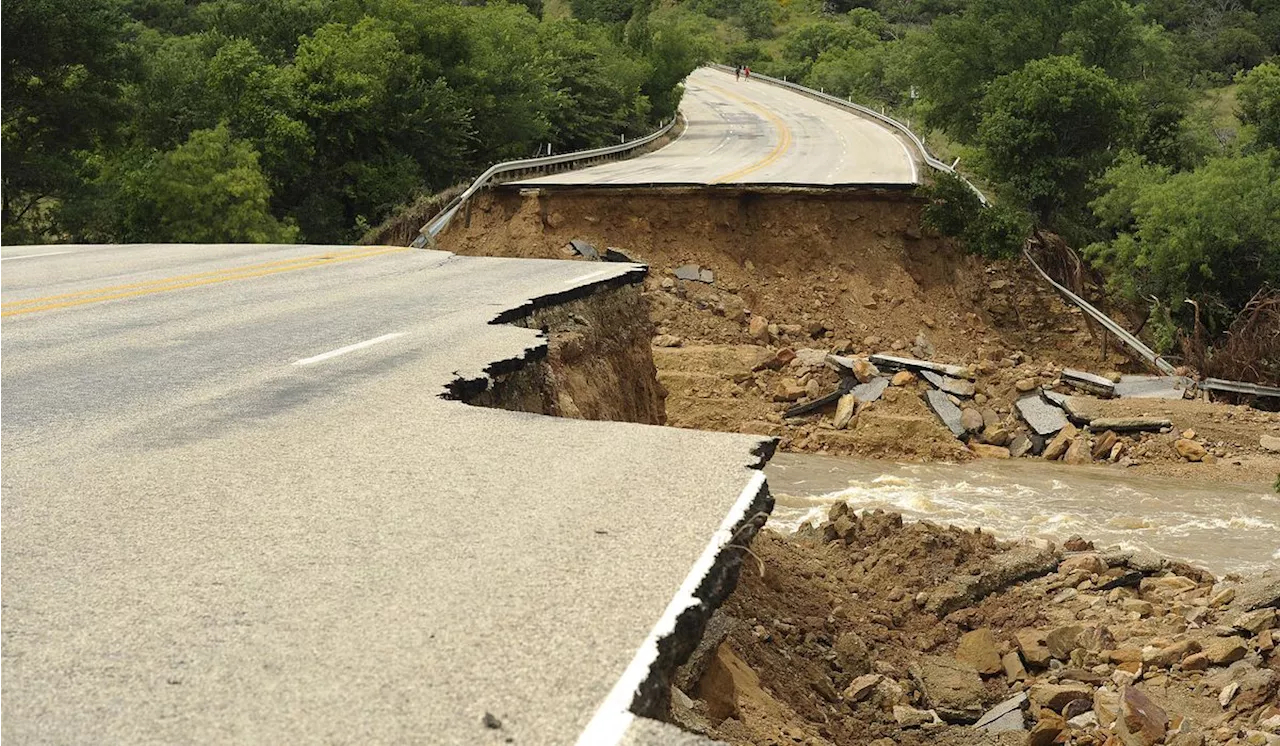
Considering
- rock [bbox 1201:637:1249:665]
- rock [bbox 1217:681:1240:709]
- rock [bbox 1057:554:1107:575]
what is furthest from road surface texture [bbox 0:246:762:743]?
rock [bbox 1057:554:1107:575]

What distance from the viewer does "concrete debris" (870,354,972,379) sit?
2580 centimetres

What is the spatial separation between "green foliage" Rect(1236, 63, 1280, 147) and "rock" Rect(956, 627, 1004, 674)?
28184mm

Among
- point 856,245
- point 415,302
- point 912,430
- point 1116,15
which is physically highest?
point 1116,15

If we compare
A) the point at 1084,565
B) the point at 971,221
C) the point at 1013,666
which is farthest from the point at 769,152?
the point at 1013,666

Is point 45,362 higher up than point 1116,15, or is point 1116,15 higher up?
point 1116,15

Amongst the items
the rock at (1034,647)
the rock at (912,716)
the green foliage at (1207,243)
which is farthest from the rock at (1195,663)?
the green foliage at (1207,243)

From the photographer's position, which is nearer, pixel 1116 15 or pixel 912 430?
pixel 912 430

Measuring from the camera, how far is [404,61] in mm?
34969

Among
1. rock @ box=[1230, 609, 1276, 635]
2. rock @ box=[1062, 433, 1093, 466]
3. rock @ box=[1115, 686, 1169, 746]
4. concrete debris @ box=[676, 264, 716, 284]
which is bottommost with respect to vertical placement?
rock @ box=[1062, 433, 1093, 466]

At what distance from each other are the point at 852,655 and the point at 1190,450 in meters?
14.4

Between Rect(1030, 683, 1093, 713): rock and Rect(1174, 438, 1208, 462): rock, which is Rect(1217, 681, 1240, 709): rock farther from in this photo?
Rect(1174, 438, 1208, 462): rock

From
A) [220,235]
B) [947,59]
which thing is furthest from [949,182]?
[220,235]

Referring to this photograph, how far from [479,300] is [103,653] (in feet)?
28.2

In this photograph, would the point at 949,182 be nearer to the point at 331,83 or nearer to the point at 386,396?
the point at 331,83
